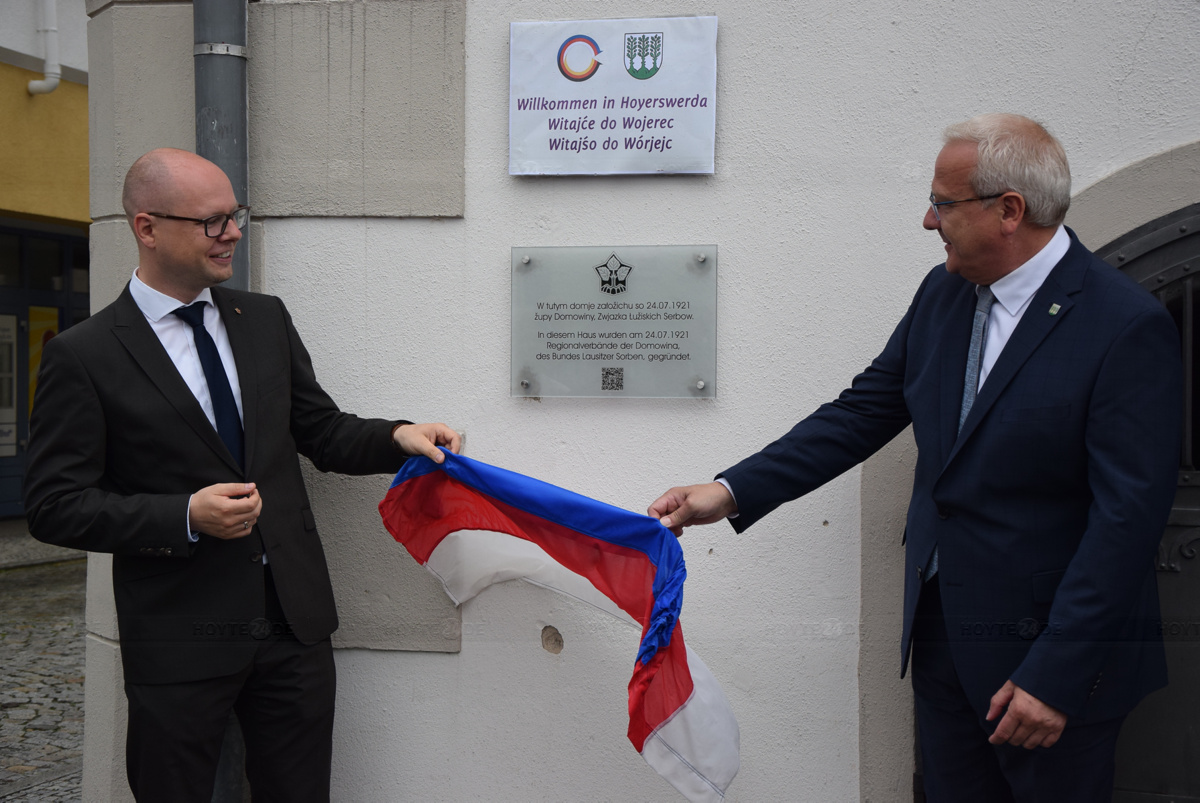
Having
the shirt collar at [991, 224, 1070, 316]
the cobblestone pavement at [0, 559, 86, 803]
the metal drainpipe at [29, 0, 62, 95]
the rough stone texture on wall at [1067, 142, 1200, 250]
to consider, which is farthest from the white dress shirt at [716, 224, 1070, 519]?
→ the metal drainpipe at [29, 0, 62, 95]

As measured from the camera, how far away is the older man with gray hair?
214 centimetres

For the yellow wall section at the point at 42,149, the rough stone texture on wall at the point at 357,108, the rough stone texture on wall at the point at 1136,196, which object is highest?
the yellow wall section at the point at 42,149

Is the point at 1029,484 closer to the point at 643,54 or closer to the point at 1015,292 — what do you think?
the point at 1015,292

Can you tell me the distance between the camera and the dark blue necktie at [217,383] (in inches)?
108

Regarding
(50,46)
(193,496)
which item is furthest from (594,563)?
(50,46)

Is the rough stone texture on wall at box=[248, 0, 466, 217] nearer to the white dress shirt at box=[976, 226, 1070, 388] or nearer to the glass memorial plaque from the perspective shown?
the glass memorial plaque

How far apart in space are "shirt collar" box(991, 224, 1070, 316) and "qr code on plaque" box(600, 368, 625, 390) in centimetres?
128

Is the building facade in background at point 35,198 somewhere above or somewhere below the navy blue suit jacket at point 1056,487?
above

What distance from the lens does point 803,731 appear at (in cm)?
321

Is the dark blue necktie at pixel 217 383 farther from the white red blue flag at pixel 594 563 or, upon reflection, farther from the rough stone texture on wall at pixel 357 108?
the rough stone texture on wall at pixel 357 108

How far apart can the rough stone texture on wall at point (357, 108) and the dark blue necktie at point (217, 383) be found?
787 millimetres

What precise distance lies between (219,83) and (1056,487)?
2.90 metres

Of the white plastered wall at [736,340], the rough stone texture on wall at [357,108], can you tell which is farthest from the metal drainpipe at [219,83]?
the white plastered wall at [736,340]

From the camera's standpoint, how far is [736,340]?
3207 millimetres
